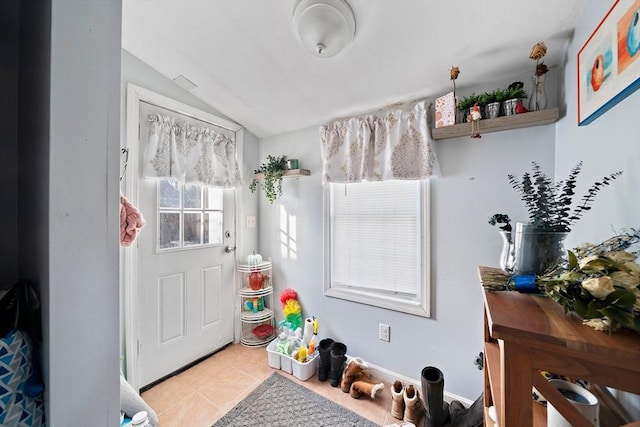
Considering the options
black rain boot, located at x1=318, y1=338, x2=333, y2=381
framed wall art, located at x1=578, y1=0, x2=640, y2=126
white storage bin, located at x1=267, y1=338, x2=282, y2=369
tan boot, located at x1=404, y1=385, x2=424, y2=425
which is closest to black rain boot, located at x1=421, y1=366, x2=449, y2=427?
tan boot, located at x1=404, y1=385, x2=424, y2=425

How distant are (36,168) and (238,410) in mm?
1730

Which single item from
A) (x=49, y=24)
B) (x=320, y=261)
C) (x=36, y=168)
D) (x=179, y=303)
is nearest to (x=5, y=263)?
(x=36, y=168)

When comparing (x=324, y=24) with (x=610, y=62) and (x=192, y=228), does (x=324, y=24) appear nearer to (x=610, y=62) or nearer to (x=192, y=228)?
(x=610, y=62)

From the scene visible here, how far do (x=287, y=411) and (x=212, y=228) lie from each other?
1.56 metres

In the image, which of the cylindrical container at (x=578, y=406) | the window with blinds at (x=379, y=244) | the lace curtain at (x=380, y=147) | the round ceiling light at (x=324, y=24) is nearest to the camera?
the cylindrical container at (x=578, y=406)

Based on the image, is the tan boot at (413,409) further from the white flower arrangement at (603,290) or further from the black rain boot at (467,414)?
the white flower arrangement at (603,290)

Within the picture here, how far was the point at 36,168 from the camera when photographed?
25.4 inches

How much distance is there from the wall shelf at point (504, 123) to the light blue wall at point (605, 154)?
0.08 m

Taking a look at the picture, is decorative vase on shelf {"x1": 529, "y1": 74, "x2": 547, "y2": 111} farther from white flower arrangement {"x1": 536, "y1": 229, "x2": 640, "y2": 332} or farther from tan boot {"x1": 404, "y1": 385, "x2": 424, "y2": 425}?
tan boot {"x1": 404, "y1": 385, "x2": 424, "y2": 425}

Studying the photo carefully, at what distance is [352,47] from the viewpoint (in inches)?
54.1

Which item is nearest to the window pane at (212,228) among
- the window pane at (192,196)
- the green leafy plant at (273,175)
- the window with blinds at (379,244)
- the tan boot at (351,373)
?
the window pane at (192,196)

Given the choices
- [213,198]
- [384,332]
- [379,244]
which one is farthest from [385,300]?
[213,198]

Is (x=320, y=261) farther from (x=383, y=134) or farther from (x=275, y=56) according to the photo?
(x=275, y=56)

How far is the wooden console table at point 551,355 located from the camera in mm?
427
